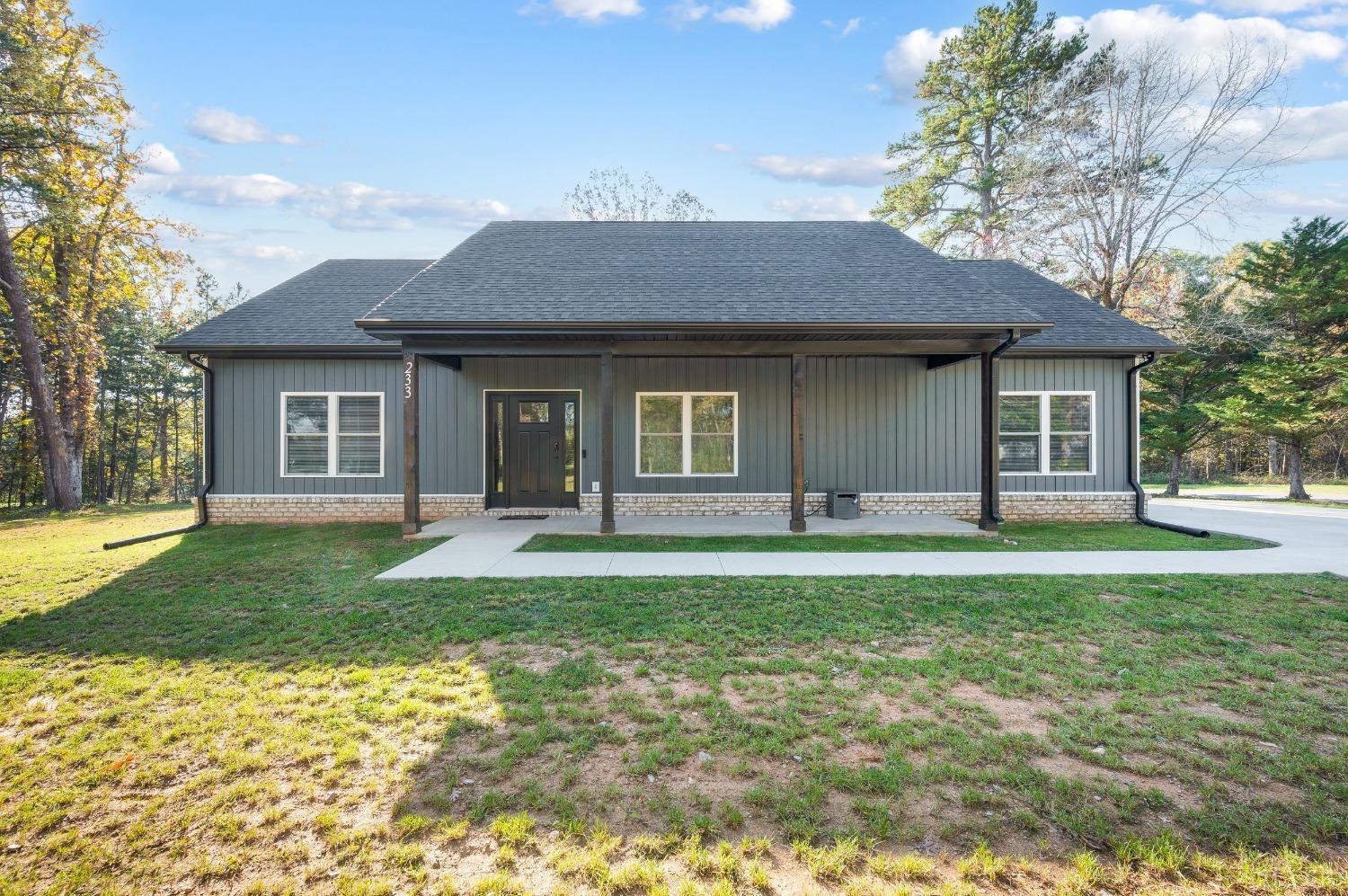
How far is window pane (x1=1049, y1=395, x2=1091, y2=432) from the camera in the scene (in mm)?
9859

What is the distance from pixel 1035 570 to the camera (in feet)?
20.0

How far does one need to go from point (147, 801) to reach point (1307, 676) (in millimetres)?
6241

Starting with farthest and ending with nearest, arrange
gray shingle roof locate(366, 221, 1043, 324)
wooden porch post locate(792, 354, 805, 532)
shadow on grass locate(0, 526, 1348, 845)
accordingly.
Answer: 1. wooden porch post locate(792, 354, 805, 532)
2. gray shingle roof locate(366, 221, 1043, 324)
3. shadow on grass locate(0, 526, 1348, 845)

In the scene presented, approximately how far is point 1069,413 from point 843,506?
4387 mm

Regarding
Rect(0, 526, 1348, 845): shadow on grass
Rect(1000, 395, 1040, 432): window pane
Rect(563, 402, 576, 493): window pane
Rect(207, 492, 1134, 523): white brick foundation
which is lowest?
Rect(0, 526, 1348, 845): shadow on grass

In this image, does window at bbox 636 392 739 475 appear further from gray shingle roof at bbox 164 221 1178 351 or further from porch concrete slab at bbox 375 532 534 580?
porch concrete slab at bbox 375 532 534 580

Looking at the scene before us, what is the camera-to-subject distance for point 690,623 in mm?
4496

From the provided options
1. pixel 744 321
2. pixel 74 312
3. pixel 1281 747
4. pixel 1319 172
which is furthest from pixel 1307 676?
pixel 74 312

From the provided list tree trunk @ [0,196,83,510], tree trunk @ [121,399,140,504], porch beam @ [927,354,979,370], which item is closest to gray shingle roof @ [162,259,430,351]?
tree trunk @ [0,196,83,510]

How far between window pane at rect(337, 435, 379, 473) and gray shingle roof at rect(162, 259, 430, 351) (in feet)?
5.33

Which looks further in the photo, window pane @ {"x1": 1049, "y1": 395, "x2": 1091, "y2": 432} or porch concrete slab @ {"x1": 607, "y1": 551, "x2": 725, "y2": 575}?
window pane @ {"x1": 1049, "y1": 395, "x2": 1091, "y2": 432}

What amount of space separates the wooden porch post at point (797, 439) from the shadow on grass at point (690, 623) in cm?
259

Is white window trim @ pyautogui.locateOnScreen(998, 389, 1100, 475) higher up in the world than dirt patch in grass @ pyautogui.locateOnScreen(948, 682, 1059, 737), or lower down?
higher up

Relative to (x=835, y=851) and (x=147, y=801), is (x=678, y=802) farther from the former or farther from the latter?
(x=147, y=801)
